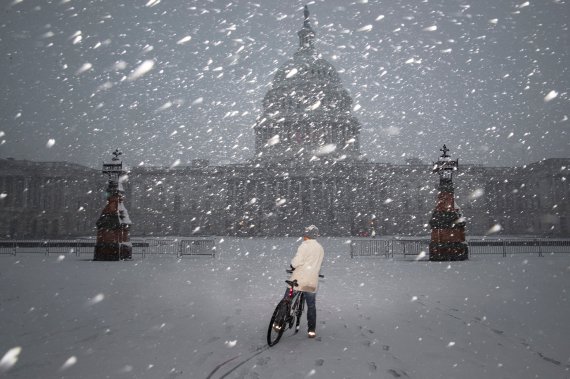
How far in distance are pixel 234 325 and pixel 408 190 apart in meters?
68.6

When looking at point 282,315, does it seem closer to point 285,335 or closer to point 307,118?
point 285,335

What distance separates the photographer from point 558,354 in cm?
574

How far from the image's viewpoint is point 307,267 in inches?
262

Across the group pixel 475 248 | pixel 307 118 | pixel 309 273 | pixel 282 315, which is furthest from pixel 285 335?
pixel 307 118

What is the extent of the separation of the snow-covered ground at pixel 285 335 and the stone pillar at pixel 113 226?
8.66m

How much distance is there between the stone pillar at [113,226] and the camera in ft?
71.6

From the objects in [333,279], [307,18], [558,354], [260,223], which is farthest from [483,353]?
[307,18]

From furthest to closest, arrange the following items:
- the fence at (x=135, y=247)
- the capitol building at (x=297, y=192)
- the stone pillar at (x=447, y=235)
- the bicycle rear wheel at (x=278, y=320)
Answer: the capitol building at (x=297, y=192) → the fence at (x=135, y=247) → the stone pillar at (x=447, y=235) → the bicycle rear wheel at (x=278, y=320)

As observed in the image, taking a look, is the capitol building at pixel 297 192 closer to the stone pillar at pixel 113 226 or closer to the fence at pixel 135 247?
the fence at pixel 135 247

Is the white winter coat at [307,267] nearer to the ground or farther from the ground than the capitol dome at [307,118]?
nearer to the ground

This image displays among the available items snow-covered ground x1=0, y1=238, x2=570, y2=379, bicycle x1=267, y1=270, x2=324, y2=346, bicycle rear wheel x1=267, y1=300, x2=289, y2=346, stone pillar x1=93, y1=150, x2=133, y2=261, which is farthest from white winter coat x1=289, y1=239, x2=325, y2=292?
stone pillar x1=93, y1=150, x2=133, y2=261

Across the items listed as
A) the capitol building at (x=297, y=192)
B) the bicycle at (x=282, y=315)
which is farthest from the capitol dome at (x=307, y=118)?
the bicycle at (x=282, y=315)

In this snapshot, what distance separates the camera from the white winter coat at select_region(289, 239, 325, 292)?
661 centimetres

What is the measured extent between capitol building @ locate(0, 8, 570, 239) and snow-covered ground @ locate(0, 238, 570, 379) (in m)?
50.9
